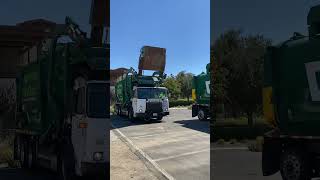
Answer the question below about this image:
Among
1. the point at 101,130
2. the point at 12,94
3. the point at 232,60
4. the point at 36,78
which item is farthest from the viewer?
the point at 12,94

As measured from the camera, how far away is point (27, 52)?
39.8ft

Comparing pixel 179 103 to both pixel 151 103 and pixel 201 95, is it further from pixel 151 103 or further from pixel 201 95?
pixel 201 95

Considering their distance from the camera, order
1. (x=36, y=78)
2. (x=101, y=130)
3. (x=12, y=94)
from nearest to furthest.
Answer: (x=101, y=130), (x=36, y=78), (x=12, y=94)

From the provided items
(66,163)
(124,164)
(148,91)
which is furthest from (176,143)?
(148,91)

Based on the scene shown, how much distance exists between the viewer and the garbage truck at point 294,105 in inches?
331

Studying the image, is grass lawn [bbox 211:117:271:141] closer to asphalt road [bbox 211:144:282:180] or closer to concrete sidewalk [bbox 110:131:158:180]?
asphalt road [bbox 211:144:282:180]

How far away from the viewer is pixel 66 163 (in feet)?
28.8

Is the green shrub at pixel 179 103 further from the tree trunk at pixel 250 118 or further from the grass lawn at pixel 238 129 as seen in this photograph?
the tree trunk at pixel 250 118

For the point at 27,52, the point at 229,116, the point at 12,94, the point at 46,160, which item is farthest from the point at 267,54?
the point at 12,94

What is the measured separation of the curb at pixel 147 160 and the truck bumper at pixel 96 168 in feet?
5.09

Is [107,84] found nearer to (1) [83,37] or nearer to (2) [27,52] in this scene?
(1) [83,37]

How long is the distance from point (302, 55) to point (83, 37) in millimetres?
3832

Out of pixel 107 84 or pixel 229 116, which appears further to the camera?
pixel 229 116

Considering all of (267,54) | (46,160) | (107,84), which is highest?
(267,54)
